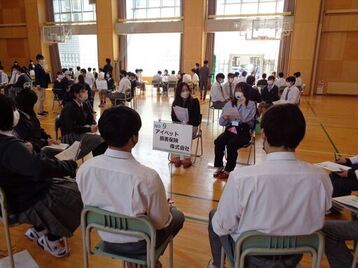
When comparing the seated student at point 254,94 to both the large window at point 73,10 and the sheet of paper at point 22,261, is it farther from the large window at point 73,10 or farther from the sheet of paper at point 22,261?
the large window at point 73,10

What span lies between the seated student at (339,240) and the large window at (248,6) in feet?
41.6

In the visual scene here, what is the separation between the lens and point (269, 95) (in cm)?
770

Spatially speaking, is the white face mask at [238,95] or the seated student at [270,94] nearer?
the white face mask at [238,95]

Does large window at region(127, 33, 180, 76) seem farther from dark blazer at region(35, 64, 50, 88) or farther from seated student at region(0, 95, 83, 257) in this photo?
seated student at region(0, 95, 83, 257)

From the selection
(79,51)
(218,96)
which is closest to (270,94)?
(218,96)

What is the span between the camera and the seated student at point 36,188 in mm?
1805

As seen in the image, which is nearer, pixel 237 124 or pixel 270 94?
pixel 237 124

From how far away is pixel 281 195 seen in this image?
49.0 inches

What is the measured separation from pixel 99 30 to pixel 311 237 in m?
15.4

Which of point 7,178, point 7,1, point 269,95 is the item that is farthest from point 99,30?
point 7,178

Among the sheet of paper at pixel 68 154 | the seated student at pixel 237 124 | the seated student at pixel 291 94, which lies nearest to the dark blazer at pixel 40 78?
the seated student at pixel 237 124

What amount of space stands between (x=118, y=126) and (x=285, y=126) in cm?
82

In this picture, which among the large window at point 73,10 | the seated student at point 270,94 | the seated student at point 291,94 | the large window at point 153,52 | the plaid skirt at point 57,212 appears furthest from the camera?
the large window at point 73,10

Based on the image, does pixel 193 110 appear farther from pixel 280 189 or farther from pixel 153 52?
pixel 153 52
